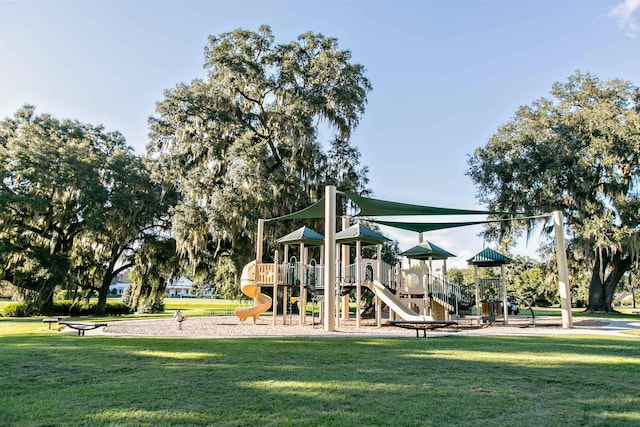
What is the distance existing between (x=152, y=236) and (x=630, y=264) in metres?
24.2

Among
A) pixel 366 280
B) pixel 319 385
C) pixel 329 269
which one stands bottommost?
pixel 319 385

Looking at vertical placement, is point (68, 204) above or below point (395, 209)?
above

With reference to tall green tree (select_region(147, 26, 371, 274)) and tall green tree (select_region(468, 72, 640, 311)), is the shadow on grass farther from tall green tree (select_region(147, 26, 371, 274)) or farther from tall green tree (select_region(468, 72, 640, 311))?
tall green tree (select_region(468, 72, 640, 311))

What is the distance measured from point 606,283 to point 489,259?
13.1 meters

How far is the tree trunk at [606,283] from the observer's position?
886 inches

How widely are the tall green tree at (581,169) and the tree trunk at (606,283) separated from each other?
44 mm

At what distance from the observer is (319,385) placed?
449 cm

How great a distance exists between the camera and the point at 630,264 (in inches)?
874

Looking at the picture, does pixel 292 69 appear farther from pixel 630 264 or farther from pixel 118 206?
pixel 630 264

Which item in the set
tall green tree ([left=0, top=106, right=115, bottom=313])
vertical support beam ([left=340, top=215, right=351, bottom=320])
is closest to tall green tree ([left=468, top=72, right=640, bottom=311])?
vertical support beam ([left=340, top=215, right=351, bottom=320])

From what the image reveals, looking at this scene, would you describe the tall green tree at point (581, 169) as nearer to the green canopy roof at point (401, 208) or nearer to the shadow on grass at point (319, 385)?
the green canopy roof at point (401, 208)

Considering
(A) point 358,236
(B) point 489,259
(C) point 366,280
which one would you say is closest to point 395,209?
(A) point 358,236

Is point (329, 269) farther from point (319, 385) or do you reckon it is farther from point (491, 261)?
point (491, 261)

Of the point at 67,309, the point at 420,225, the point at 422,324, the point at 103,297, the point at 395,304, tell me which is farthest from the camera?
the point at 103,297
